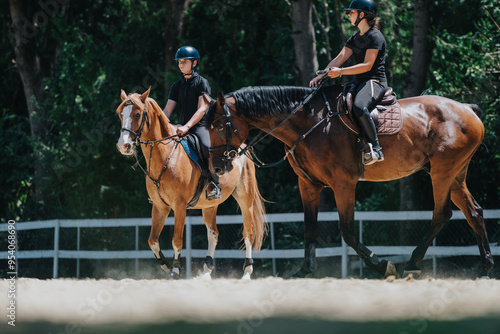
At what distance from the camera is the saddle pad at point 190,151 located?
8.66m

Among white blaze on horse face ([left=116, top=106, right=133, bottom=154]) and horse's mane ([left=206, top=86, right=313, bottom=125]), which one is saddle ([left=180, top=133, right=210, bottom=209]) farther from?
horse's mane ([left=206, top=86, right=313, bottom=125])

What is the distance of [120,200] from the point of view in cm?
1634

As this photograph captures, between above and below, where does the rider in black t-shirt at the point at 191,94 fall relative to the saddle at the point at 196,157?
above

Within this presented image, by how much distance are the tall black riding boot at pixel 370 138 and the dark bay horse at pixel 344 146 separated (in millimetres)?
172

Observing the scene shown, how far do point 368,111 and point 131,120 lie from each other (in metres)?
2.93

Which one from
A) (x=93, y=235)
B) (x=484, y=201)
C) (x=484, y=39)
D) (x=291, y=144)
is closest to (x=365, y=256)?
(x=291, y=144)

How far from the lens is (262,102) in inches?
277

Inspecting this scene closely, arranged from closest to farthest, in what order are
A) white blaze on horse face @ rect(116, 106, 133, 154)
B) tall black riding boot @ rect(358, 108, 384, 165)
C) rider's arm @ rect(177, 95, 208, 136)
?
tall black riding boot @ rect(358, 108, 384, 165), white blaze on horse face @ rect(116, 106, 133, 154), rider's arm @ rect(177, 95, 208, 136)

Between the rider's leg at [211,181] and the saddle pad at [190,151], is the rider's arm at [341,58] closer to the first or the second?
the rider's leg at [211,181]

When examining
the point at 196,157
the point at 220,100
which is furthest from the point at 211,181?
the point at 220,100

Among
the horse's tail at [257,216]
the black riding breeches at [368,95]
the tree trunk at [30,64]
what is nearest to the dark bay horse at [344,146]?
the black riding breeches at [368,95]

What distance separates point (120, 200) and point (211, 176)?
8.14 metres

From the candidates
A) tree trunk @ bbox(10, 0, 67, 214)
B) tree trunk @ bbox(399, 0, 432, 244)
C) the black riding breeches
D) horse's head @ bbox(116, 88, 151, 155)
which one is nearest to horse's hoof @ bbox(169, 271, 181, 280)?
Result: horse's head @ bbox(116, 88, 151, 155)

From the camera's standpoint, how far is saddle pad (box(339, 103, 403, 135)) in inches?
278
